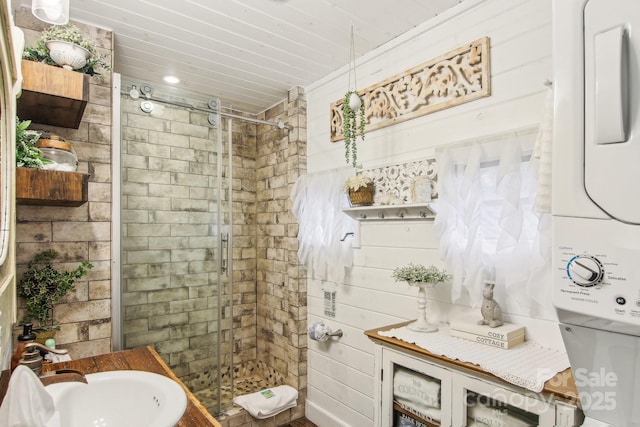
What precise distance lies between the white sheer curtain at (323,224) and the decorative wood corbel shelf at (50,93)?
1.49 meters

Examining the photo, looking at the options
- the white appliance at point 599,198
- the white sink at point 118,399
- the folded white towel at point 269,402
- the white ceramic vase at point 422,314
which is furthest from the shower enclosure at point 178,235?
the white appliance at point 599,198

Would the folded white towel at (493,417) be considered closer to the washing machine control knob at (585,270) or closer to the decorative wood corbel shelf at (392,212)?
the washing machine control knob at (585,270)

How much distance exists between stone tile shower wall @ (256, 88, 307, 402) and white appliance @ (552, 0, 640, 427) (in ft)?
7.39

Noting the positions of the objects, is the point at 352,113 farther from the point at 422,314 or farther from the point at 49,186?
the point at 49,186

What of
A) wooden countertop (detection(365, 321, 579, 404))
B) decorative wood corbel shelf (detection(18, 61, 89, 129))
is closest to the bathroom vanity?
wooden countertop (detection(365, 321, 579, 404))

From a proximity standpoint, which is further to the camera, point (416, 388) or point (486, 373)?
point (416, 388)

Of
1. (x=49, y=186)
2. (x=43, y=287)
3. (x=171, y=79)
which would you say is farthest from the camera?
(x=171, y=79)

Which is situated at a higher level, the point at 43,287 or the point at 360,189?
the point at 360,189

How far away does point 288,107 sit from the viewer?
10.1ft

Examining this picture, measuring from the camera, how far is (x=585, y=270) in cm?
71

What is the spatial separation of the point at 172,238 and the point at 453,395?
185 cm

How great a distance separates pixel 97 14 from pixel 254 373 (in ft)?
9.89

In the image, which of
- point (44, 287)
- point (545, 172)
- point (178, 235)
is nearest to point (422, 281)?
point (545, 172)

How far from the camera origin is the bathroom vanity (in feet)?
3.77
